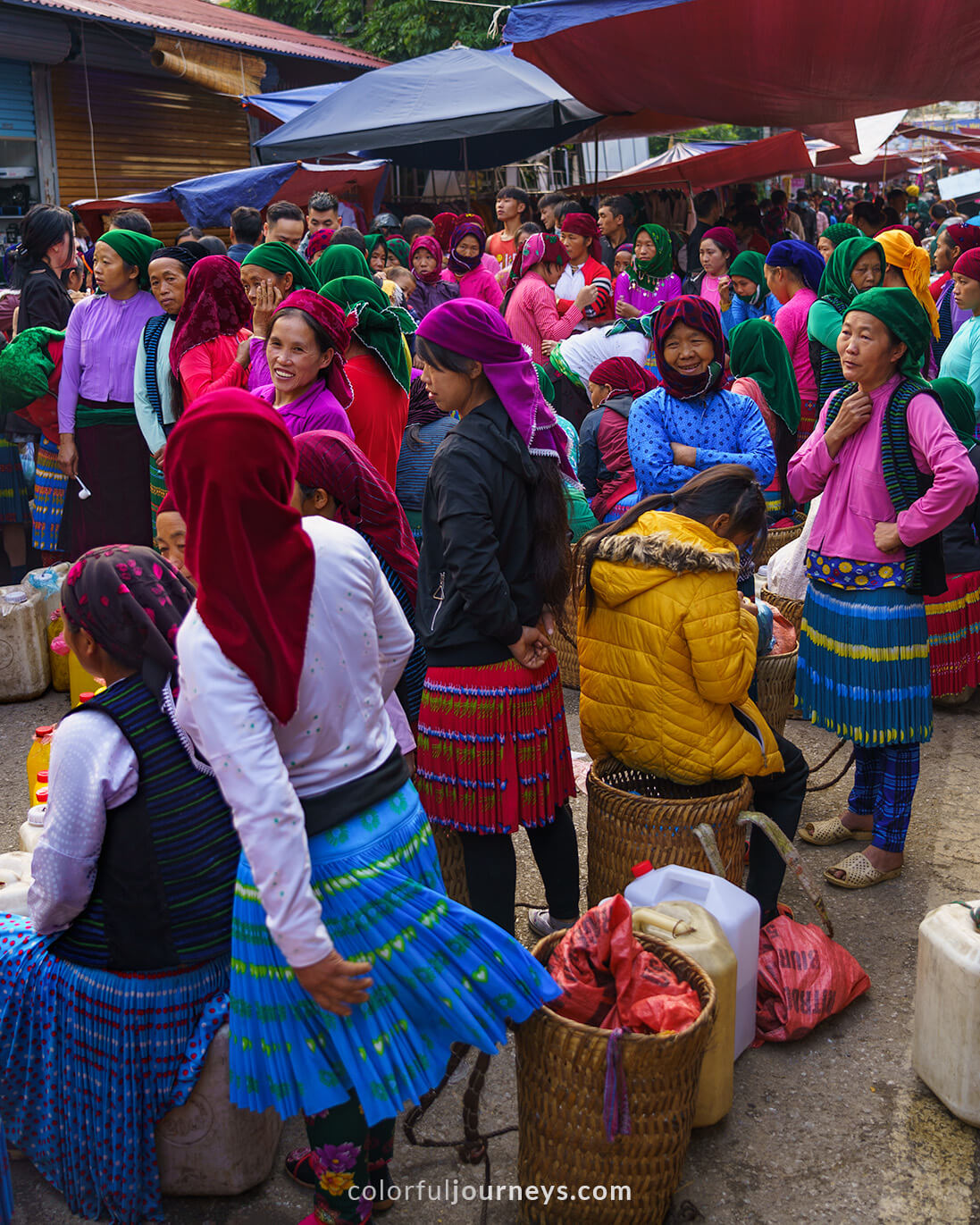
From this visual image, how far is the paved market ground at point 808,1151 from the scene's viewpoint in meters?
2.31

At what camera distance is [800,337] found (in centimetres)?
646

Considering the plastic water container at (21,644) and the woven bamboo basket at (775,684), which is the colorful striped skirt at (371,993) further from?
the plastic water container at (21,644)

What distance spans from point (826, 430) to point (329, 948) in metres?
2.37

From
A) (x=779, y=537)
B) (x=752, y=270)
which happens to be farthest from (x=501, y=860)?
(x=752, y=270)

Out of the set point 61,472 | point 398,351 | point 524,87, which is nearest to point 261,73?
point 524,87

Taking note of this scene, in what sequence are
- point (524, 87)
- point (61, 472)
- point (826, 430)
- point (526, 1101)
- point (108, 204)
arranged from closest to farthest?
point (526, 1101), point (826, 430), point (61, 472), point (524, 87), point (108, 204)

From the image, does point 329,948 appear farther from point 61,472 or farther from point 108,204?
point 108,204

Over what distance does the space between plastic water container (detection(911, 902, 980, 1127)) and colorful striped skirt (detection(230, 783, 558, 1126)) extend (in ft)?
3.64

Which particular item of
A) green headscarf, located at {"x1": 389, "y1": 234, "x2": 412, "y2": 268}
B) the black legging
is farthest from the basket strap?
green headscarf, located at {"x1": 389, "y1": 234, "x2": 412, "y2": 268}

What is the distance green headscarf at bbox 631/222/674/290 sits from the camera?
24.3 feet

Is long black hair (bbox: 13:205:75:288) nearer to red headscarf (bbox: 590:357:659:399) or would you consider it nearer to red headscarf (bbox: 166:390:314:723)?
red headscarf (bbox: 590:357:659:399)

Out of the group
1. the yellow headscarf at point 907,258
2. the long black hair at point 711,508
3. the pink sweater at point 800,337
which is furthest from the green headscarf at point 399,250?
the long black hair at point 711,508

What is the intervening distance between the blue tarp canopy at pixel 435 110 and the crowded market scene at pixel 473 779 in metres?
5.88

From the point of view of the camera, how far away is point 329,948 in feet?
5.84
